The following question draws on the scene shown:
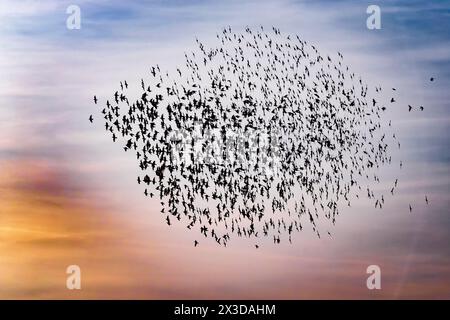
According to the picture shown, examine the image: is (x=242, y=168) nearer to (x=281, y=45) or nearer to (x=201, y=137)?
(x=201, y=137)

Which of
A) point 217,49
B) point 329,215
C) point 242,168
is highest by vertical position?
point 217,49

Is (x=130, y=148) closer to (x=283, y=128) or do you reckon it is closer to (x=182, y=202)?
(x=182, y=202)

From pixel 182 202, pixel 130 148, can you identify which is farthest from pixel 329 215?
pixel 130 148

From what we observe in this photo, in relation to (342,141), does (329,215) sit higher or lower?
lower

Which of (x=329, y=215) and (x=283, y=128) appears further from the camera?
(x=283, y=128)

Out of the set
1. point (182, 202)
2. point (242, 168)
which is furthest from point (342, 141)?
point (182, 202)

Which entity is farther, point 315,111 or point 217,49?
point 315,111

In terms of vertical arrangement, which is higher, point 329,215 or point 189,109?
point 189,109
